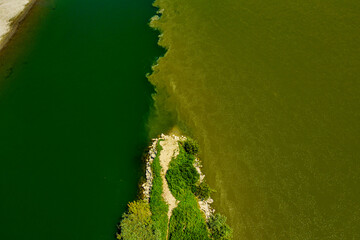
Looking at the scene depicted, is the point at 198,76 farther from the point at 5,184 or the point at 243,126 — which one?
the point at 5,184

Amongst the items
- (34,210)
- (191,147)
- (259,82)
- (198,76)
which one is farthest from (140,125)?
(259,82)

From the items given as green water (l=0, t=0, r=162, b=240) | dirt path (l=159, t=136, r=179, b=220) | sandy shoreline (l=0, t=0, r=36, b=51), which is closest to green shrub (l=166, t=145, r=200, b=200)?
dirt path (l=159, t=136, r=179, b=220)

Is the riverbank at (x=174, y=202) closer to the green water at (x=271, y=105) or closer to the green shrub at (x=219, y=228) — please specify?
the green shrub at (x=219, y=228)

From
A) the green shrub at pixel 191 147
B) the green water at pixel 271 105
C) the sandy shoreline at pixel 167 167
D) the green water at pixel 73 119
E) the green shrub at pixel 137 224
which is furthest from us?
the green shrub at pixel 191 147

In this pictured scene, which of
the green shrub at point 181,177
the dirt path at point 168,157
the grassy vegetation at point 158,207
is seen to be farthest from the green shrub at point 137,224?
the green shrub at point 181,177

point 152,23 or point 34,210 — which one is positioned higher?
point 152,23

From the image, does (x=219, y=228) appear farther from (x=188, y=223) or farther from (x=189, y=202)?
(x=189, y=202)

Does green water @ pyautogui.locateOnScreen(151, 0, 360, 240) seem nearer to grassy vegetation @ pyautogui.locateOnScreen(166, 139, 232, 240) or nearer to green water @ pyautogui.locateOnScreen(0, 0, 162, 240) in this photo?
grassy vegetation @ pyautogui.locateOnScreen(166, 139, 232, 240)

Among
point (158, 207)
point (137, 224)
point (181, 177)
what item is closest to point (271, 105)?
point (181, 177)
